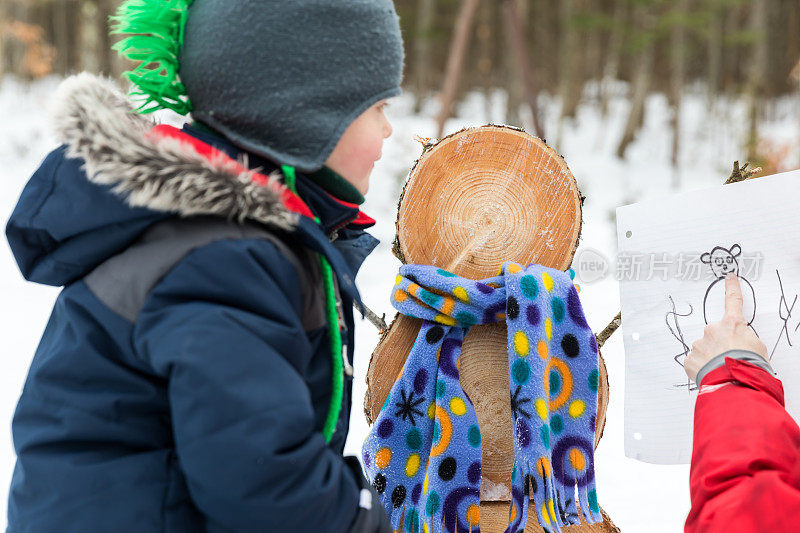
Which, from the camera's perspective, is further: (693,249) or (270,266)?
(693,249)

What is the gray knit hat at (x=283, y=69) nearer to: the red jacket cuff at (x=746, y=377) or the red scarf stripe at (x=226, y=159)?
the red scarf stripe at (x=226, y=159)

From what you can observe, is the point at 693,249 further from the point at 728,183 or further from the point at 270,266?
the point at 270,266

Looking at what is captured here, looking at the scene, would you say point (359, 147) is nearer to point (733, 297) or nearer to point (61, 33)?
point (733, 297)

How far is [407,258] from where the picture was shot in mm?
1700

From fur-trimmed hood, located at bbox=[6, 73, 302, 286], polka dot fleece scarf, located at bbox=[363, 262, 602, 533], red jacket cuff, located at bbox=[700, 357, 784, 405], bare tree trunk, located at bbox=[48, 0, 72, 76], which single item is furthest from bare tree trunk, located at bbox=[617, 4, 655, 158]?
bare tree trunk, located at bbox=[48, 0, 72, 76]

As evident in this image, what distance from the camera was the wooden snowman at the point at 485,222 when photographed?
1.67 meters

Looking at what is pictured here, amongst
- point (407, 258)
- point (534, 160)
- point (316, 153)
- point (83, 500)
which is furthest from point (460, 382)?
point (83, 500)

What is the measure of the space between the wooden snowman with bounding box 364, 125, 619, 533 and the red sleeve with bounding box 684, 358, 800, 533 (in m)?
0.41

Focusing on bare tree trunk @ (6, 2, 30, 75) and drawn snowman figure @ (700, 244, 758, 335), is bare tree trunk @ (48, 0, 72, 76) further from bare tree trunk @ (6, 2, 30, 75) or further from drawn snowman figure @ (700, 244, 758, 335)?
drawn snowman figure @ (700, 244, 758, 335)

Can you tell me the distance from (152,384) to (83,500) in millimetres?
202

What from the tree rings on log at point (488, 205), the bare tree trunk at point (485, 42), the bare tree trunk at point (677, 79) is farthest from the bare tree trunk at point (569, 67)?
the tree rings on log at point (488, 205)

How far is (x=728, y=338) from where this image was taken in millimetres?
1440

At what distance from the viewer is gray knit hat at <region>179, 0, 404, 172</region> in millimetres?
1143

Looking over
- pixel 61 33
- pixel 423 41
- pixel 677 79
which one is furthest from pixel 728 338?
pixel 61 33
